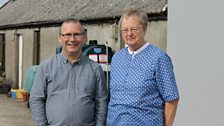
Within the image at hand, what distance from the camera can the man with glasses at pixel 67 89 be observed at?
337cm

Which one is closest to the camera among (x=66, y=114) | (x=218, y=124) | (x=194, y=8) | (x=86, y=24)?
(x=66, y=114)

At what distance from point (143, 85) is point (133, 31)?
39cm

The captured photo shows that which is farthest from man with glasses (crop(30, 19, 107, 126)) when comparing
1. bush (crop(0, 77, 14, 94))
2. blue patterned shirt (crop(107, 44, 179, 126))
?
bush (crop(0, 77, 14, 94))

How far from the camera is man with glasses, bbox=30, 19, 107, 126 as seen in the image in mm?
3365

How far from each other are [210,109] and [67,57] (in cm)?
269

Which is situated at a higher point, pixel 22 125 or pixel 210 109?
pixel 210 109

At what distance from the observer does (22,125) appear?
10.1 metres

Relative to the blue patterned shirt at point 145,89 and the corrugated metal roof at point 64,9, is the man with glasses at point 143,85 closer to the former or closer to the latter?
the blue patterned shirt at point 145,89

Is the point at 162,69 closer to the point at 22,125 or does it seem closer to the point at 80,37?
the point at 80,37

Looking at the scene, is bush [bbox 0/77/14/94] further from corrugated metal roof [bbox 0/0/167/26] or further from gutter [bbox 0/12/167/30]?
corrugated metal roof [bbox 0/0/167/26]

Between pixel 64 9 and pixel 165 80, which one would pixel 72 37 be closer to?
pixel 165 80

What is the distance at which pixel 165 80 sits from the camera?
316 cm

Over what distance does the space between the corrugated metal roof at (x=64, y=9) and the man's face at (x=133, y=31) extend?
590cm

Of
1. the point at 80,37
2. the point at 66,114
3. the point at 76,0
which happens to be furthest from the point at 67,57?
the point at 76,0
